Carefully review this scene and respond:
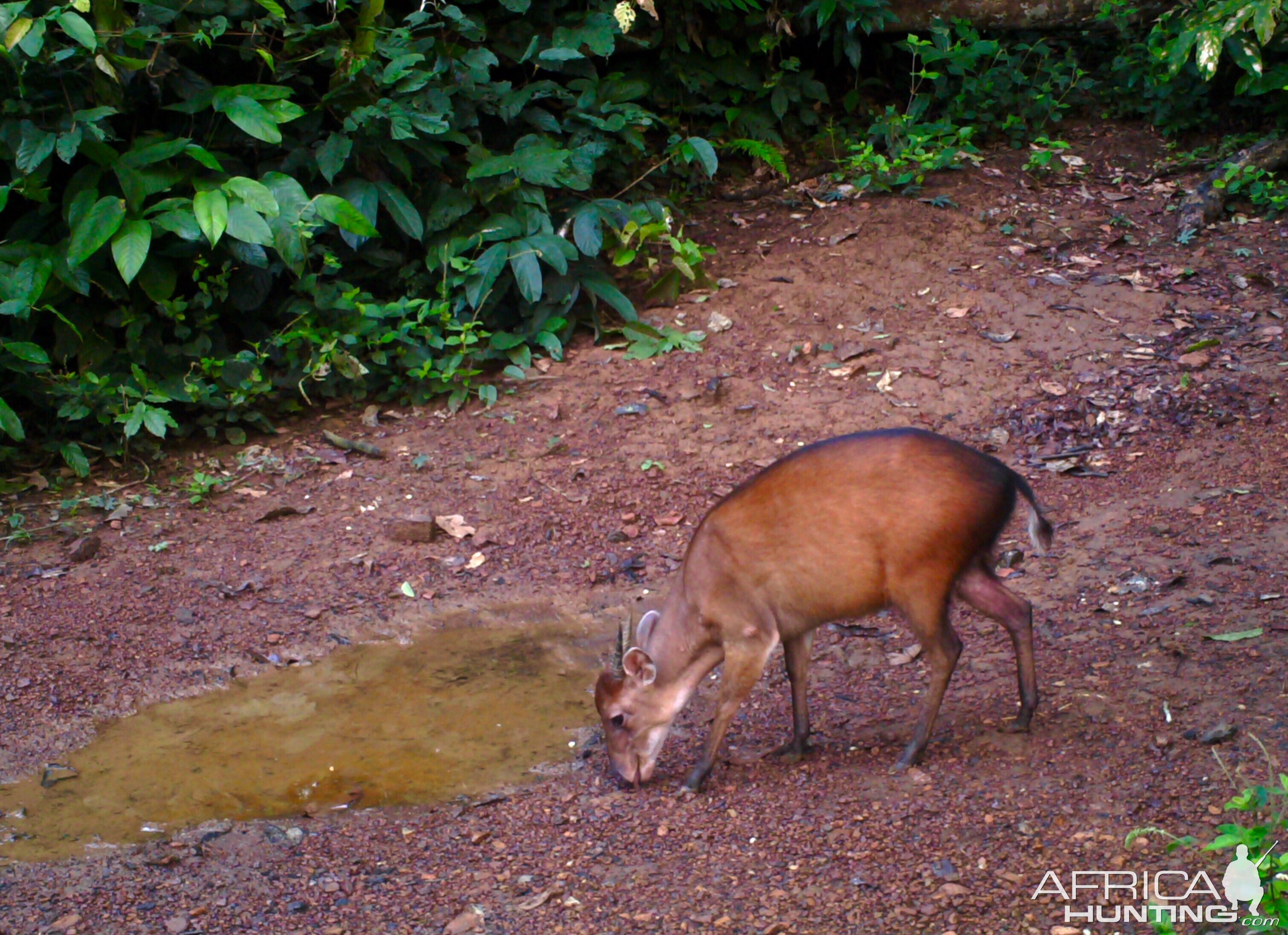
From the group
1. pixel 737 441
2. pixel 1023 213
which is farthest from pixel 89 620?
pixel 1023 213

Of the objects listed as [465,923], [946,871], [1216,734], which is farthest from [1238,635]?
[465,923]

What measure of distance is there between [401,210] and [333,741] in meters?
3.48

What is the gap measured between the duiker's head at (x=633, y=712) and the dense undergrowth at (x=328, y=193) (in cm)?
314

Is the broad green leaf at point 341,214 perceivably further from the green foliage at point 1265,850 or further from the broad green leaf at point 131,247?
the green foliage at point 1265,850

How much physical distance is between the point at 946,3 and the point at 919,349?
3.96 meters

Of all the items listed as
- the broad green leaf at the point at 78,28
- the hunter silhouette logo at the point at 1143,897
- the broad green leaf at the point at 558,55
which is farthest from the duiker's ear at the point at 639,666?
the broad green leaf at the point at 558,55

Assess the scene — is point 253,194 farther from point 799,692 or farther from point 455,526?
point 799,692

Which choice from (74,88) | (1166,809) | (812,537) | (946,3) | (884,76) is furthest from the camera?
(884,76)

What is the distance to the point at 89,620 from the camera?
5582 millimetres

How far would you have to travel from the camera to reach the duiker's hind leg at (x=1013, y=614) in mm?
4230

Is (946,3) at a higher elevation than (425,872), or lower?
higher

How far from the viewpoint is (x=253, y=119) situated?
6.52 metres

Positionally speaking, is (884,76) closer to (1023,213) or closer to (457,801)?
(1023,213)

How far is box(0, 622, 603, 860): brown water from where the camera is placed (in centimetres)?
440
